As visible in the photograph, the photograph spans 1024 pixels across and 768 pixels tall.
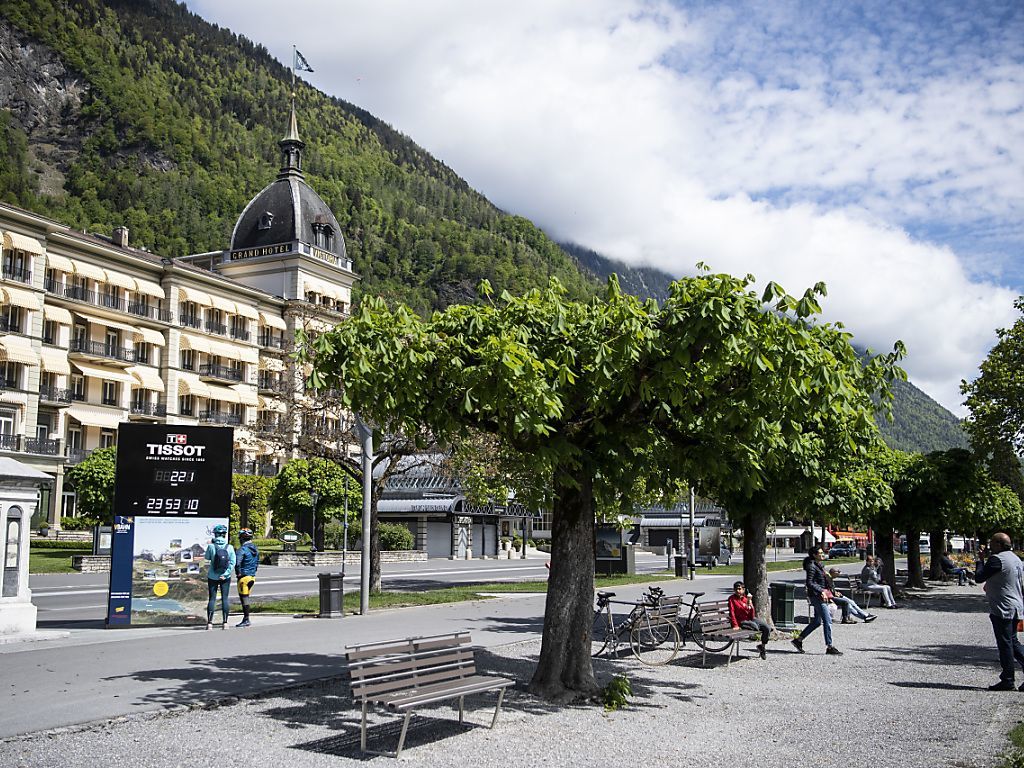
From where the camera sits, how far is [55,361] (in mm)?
56750

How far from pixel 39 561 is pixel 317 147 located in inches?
6568

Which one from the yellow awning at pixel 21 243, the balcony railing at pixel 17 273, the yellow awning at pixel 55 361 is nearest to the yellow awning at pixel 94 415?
the yellow awning at pixel 55 361

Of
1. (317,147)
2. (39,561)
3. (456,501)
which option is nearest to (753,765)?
(39,561)

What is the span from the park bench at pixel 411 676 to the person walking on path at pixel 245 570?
8.13 m

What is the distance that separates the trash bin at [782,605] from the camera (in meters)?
18.9

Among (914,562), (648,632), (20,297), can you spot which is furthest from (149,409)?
(648,632)

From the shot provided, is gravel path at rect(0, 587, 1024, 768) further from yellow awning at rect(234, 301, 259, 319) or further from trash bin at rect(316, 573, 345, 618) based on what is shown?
yellow awning at rect(234, 301, 259, 319)

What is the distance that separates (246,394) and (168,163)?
336 feet

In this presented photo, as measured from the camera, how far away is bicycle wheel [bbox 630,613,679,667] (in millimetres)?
13996

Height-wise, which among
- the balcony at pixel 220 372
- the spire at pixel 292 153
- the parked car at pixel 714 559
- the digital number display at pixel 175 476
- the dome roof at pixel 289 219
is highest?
the spire at pixel 292 153

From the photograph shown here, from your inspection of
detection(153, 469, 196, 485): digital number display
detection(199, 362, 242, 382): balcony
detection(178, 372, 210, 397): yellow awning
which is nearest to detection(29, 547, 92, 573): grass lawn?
detection(153, 469, 196, 485): digital number display

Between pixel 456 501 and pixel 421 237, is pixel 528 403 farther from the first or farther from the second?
pixel 421 237

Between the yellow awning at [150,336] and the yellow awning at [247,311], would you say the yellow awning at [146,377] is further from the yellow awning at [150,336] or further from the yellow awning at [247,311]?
the yellow awning at [247,311]

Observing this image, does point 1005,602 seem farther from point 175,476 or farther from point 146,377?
point 146,377
